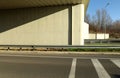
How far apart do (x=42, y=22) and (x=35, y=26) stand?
38.3 inches

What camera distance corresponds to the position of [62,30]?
28094mm

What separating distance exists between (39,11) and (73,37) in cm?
486

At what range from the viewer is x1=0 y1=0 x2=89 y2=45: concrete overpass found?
27.6 m

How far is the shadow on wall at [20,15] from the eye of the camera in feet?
93.6

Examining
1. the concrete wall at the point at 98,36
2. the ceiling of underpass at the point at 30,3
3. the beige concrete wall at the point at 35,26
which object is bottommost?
the concrete wall at the point at 98,36

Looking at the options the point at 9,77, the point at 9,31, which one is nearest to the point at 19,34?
the point at 9,31

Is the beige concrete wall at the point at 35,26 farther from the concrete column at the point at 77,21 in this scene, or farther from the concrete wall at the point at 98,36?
the concrete wall at the point at 98,36

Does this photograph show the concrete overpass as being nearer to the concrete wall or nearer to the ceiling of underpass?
the ceiling of underpass

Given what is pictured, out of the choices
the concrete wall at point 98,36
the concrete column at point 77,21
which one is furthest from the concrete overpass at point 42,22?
the concrete wall at point 98,36

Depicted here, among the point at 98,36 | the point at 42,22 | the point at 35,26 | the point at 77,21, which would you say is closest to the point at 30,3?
the point at 42,22

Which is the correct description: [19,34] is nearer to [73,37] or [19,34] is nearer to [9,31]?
[9,31]

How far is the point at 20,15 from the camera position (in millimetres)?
29578

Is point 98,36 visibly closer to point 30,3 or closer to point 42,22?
point 42,22

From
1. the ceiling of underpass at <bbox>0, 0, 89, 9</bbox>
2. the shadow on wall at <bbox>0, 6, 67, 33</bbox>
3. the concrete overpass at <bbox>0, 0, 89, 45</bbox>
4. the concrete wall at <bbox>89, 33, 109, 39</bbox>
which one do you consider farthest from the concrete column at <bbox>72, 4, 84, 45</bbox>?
the concrete wall at <bbox>89, 33, 109, 39</bbox>
